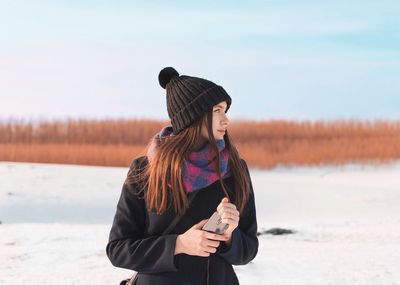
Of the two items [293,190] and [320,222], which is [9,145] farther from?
[320,222]

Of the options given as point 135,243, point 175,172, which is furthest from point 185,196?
point 135,243

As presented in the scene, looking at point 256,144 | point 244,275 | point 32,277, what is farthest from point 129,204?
point 256,144

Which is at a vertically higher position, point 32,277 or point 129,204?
point 129,204

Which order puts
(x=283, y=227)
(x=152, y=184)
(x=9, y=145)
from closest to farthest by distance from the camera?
(x=152, y=184) < (x=283, y=227) < (x=9, y=145)

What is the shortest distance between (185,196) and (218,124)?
0.22 meters

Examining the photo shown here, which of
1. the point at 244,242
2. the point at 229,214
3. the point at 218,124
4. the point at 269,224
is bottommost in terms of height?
the point at 269,224

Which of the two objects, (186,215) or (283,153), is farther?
(283,153)

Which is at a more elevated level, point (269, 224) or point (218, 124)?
point (218, 124)

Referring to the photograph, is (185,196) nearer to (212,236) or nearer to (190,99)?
(212,236)

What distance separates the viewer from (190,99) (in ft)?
5.96

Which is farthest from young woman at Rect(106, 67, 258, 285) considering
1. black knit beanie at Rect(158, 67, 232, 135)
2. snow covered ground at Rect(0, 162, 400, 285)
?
snow covered ground at Rect(0, 162, 400, 285)

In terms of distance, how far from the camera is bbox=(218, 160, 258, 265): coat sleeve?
1788mm

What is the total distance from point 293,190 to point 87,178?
11.6 feet

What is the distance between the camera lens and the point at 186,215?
5.91 ft
